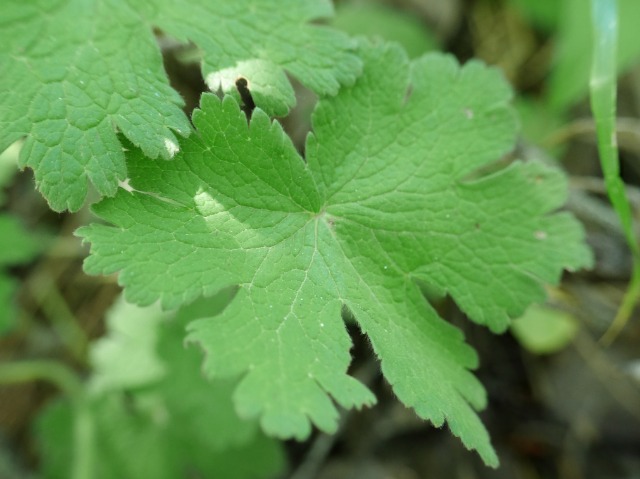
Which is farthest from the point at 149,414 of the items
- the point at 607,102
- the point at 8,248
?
the point at 607,102

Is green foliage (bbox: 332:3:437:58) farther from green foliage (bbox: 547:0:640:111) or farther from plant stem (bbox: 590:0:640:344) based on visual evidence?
plant stem (bbox: 590:0:640:344)

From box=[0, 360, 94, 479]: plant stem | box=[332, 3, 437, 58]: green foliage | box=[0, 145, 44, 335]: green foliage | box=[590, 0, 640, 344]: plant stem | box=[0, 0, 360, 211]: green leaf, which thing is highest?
box=[590, 0, 640, 344]: plant stem

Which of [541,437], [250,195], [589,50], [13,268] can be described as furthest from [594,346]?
[13,268]

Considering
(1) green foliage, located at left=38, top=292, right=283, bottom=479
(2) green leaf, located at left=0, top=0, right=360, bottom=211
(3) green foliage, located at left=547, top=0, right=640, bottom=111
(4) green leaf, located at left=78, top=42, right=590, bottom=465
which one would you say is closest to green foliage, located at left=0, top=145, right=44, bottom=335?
(1) green foliage, located at left=38, top=292, right=283, bottom=479

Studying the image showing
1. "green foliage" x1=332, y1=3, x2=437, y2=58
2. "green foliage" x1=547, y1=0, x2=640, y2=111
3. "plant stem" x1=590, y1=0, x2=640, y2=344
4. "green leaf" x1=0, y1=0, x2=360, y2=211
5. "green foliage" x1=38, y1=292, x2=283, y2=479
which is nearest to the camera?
"green leaf" x1=0, y1=0, x2=360, y2=211

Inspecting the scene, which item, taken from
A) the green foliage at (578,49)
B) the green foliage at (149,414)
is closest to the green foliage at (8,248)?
the green foliage at (149,414)

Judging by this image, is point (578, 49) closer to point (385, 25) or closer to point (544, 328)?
point (385, 25)

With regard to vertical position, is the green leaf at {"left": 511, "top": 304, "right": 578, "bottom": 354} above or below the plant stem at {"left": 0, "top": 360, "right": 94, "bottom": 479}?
above

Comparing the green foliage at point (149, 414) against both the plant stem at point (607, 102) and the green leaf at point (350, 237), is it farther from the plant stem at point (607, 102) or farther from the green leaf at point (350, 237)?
the plant stem at point (607, 102)
